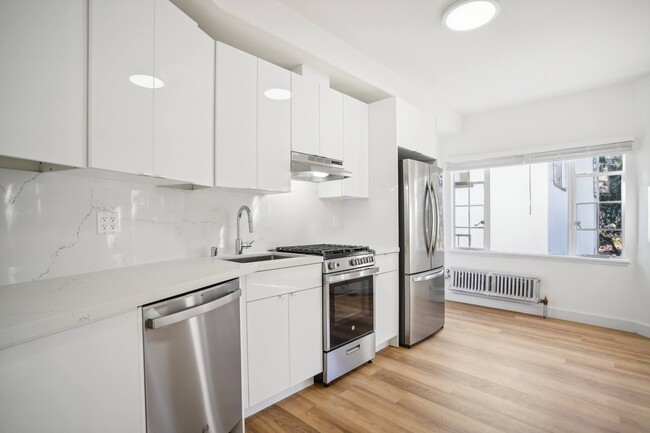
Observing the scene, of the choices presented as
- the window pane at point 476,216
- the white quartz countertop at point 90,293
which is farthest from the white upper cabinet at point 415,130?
the white quartz countertop at point 90,293

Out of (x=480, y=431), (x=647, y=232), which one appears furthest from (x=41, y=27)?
(x=647, y=232)

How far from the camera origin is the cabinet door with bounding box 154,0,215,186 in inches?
63.1

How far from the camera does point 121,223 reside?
1.81 m

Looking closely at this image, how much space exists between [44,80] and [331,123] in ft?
6.66

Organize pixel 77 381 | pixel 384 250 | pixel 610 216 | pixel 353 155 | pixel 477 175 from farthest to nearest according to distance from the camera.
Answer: pixel 477 175, pixel 610 216, pixel 353 155, pixel 384 250, pixel 77 381

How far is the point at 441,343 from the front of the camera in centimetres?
315

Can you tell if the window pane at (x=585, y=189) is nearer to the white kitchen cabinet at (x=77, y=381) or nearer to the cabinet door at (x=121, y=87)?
the cabinet door at (x=121, y=87)

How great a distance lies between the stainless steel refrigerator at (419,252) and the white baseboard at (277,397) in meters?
1.19

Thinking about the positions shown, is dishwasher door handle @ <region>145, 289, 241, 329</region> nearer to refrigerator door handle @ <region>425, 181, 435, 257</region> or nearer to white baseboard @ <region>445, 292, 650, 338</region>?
refrigerator door handle @ <region>425, 181, 435, 257</region>

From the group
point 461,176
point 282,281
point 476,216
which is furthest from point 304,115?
point 476,216

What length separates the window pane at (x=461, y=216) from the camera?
4.82 meters

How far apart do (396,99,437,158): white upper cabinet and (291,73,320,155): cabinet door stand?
3.09ft

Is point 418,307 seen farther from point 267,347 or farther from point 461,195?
point 461,195

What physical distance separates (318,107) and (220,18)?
0.98 m
